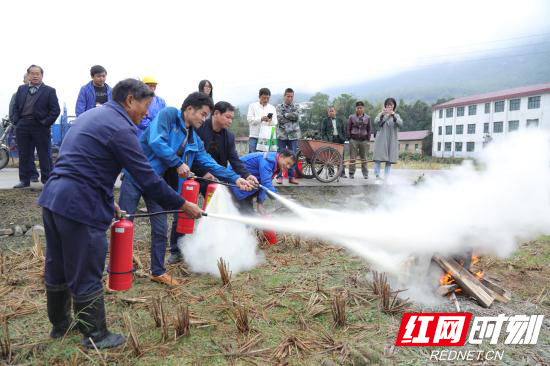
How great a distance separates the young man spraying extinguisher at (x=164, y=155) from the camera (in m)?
3.99

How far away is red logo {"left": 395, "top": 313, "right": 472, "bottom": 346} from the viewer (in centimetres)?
308

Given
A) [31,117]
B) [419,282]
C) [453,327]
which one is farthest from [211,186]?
[31,117]

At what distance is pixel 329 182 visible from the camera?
9680 millimetres

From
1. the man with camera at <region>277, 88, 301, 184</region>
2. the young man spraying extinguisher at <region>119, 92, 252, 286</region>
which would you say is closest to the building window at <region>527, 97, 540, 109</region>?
the man with camera at <region>277, 88, 301, 184</region>

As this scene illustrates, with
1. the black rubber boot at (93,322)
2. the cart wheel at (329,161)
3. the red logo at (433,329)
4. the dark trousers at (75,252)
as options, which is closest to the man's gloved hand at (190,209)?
the dark trousers at (75,252)

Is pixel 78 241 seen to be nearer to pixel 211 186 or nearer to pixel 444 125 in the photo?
pixel 211 186

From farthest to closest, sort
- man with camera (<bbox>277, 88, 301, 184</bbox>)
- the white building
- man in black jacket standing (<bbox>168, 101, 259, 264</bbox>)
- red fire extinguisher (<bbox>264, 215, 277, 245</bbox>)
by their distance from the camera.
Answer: the white building < man with camera (<bbox>277, 88, 301, 184</bbox>) < red fire extinguisher (<bbox>264, 215, 277, 245</bbox>) < man in black jacket standing (<bbox>168, 101, 259, 264</bbox>)

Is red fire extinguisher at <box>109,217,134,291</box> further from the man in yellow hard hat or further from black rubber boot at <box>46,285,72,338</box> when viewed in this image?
the man in yellow hard hat

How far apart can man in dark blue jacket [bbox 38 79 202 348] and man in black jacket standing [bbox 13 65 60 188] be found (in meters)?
5.28

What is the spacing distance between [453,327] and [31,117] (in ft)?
25.5

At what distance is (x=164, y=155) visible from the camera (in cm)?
400

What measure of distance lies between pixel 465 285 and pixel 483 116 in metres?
58.0

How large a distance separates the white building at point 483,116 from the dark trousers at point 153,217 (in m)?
46.6

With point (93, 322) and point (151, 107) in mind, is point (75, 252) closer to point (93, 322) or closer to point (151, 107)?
point (93, 322)
